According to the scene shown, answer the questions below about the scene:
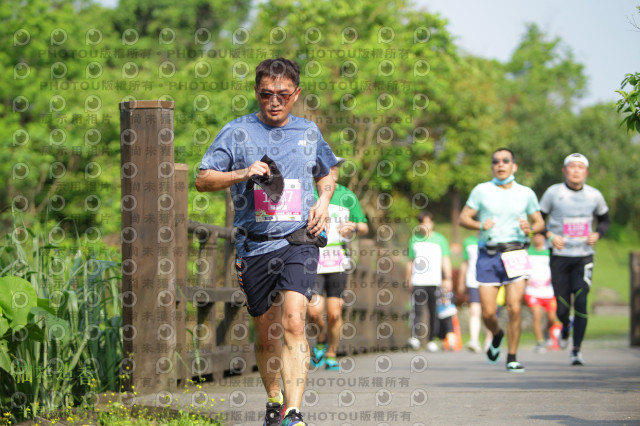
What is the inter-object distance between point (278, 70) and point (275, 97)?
0.49 feet

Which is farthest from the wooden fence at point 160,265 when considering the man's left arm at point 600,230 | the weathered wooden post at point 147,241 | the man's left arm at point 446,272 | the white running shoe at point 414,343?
the white running shoe at point 414,343

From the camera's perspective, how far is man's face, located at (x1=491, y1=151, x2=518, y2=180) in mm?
9695

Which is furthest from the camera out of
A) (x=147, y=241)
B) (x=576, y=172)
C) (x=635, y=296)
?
(x=635, y=296)

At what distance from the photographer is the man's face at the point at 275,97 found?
5.35 m

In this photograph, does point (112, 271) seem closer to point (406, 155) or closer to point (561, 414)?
point (561, 414)

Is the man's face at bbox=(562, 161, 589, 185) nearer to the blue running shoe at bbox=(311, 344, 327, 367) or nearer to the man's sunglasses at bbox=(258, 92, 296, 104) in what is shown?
the blue running shoe at bbox=(311, 344, 327, 367)

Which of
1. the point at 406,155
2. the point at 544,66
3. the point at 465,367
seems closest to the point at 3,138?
the point at 406,155

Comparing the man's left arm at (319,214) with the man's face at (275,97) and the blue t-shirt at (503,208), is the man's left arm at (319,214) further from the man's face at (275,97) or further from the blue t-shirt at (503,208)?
the blue t-shirt at (503,208)

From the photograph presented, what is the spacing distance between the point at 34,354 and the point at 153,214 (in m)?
1.22

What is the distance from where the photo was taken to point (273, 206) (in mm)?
5312

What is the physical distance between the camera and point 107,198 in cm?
2405

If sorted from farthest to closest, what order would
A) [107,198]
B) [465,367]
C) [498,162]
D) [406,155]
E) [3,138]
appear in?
[406,155], [3,138], [107,198], [465,367], [498,162]

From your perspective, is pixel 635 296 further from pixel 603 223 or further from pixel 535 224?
pixel 535 224

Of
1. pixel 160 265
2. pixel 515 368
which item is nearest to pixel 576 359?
pixel 515 368
